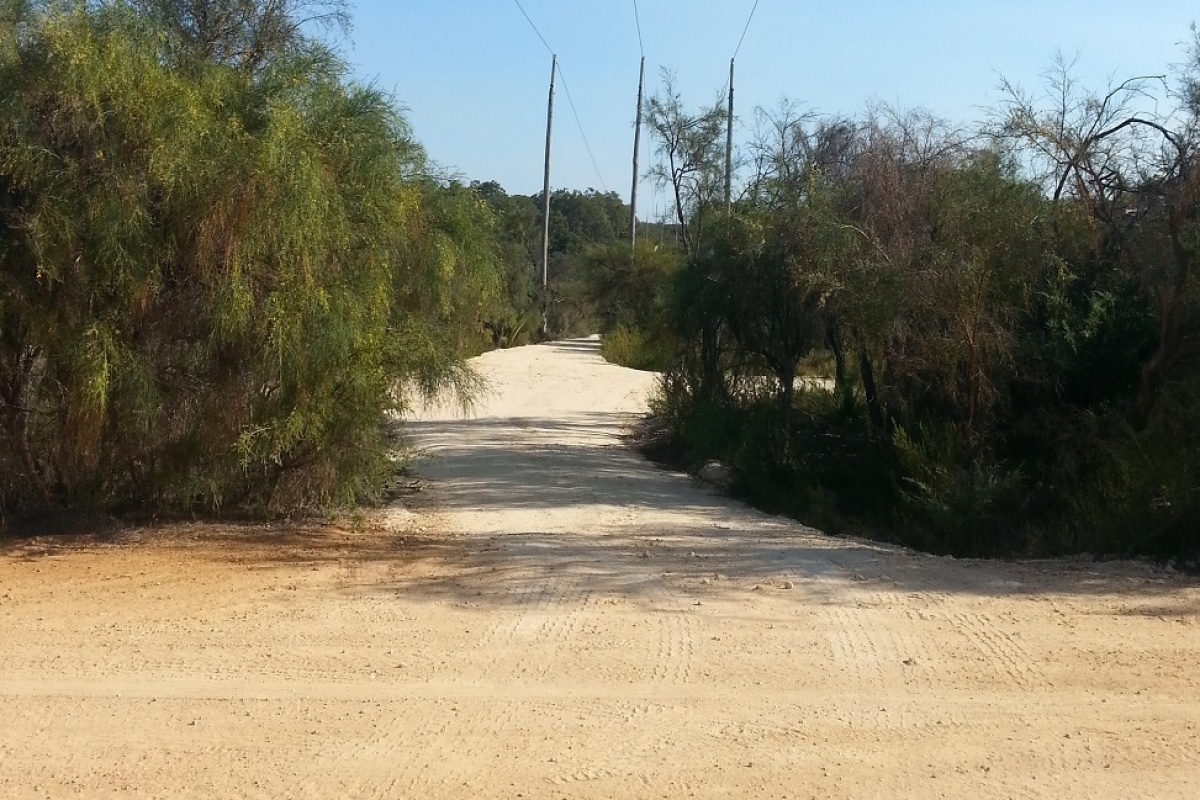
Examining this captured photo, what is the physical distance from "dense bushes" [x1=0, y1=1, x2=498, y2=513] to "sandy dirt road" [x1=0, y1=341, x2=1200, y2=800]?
30.3 inches

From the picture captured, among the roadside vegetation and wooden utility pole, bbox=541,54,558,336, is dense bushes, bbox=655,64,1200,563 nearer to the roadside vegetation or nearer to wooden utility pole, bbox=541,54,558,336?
the roadside vegetation

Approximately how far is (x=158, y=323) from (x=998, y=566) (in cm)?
763

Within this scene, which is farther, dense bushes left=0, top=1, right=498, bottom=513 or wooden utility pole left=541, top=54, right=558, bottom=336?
wooden utility pole left=541, top=54, right=558, bottom=336

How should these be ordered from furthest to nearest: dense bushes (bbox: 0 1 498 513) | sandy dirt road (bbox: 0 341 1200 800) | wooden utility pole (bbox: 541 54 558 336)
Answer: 1. wooden utility pole (bbox: 541 54 558 336)
2. dense bushes (bbox: 0 1 498 513)
3. sandy dirt road (bbox: 0 341 1200 800)

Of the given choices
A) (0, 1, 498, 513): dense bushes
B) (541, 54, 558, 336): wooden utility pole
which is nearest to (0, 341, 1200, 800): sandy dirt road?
(0, 1, 498, 513): dense bushes

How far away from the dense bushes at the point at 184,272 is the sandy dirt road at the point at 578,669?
770 mm

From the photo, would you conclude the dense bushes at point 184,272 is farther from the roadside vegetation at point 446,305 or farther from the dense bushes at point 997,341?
the dense bushes at point 997,341

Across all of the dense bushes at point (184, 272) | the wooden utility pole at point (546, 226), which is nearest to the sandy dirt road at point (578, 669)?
the dense bushes at point (184, 272)

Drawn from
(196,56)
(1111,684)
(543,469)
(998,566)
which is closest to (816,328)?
(543,469)

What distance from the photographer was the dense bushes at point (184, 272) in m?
10.2

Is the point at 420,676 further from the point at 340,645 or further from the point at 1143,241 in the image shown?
the point at 1143,241

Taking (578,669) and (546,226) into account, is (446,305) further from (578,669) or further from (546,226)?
(546,226)

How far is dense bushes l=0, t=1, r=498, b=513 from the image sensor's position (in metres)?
10.2

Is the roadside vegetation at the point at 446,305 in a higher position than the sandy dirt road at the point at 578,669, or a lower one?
higher
